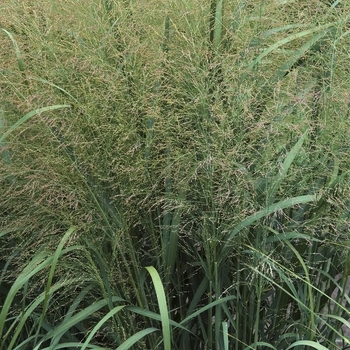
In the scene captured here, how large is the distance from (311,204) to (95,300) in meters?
0.53

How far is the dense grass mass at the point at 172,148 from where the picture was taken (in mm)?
1381

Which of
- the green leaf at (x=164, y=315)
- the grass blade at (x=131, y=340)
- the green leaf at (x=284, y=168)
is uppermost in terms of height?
the green leaf at (x=284, y=168)

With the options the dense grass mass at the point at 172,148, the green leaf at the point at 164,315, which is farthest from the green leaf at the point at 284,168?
the green leaf at the point at 164,315

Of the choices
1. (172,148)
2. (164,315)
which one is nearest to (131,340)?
(164,315)

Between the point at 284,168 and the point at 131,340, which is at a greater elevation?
the point at 284,168

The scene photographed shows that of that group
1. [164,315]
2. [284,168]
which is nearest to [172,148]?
[284,168]

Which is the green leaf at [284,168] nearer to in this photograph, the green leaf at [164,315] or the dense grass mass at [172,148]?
the dense grass mass at [172,148]

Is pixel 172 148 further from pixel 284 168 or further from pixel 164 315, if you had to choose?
pixel 164 315

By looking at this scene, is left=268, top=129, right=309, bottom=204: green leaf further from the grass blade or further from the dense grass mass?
the grass blade

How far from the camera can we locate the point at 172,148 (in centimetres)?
141

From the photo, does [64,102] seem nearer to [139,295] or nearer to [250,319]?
[139,295]

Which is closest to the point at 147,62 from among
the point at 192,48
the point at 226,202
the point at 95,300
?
the point at 192,48

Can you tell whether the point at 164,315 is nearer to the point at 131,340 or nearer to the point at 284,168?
the point at 131,340

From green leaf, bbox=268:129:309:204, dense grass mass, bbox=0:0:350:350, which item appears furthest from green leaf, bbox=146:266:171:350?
green leaf, bbox=268:129:309:204
